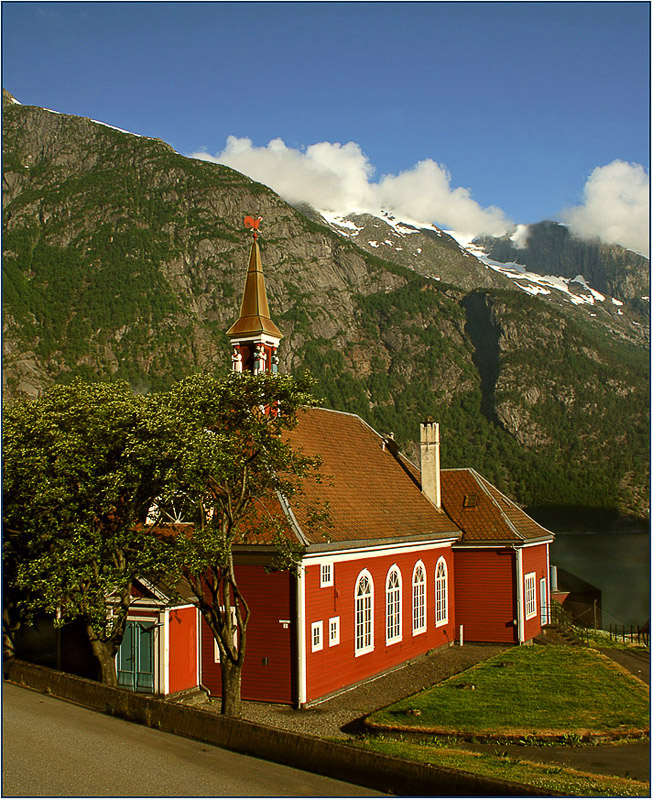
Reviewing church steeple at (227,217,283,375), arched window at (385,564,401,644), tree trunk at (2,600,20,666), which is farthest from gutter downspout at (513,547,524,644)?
tree trunk at (2,600,20,666)

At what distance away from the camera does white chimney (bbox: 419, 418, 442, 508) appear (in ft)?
111

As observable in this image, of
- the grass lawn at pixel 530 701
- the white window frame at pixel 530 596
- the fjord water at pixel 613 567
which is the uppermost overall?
the white window frame at pixel 530 596

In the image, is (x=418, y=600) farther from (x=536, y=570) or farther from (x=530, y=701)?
(x=530, y=701)

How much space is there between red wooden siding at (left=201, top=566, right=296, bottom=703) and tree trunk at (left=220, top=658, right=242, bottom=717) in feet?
9.52

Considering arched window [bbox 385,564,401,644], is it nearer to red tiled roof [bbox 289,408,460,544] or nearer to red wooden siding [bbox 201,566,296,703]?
red tiled roof [bbox 289,408,460,544]

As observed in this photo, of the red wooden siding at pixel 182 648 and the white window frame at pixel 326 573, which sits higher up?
the white window frame at pixel 326 573

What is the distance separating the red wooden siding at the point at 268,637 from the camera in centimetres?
2153

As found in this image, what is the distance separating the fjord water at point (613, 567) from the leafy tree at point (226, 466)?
32462 mm

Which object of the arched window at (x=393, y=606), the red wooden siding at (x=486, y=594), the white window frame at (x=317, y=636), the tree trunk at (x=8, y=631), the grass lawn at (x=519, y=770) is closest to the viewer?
the grass lawn at (x=519, y=770)

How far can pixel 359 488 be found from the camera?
93.0 feet

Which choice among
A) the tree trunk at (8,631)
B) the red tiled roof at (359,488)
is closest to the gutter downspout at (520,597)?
the red tiled roof at (359,488)

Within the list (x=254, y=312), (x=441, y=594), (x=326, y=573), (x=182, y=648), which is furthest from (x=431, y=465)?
(x=182, y=648)

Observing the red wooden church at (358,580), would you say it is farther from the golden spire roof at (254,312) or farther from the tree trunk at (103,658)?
the tree trunk at (103,658)

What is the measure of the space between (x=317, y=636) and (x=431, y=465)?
1325 cm
